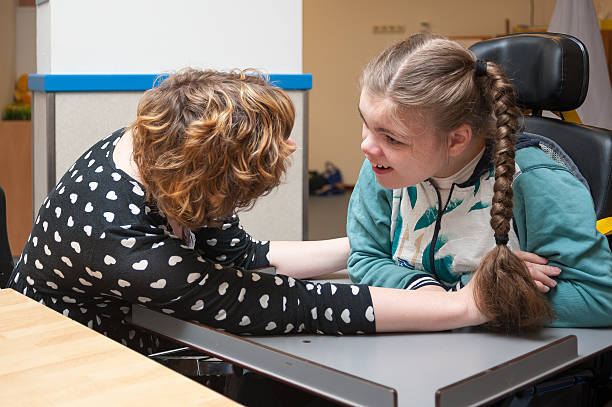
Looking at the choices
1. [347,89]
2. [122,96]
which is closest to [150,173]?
[122,96]

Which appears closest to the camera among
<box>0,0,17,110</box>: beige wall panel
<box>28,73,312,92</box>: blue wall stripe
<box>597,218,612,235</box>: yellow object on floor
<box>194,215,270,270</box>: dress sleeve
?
<box>597,218,612,235</box>: yellow object on floor

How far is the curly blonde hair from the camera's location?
104 cm

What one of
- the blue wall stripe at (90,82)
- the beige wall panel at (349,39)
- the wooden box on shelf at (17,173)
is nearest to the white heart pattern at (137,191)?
the blue wall stripe at (90,82)

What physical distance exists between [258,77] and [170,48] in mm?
1296

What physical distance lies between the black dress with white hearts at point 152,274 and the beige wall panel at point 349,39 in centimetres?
554

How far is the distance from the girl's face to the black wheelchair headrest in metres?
0.40

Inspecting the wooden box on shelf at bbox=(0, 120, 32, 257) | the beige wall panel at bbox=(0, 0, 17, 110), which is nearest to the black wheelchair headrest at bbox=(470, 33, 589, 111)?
the wooden box on shelf at bbox=(0, 120, 32, 257)

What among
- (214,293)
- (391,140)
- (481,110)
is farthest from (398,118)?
(214,293)

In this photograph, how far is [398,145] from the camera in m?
1.13

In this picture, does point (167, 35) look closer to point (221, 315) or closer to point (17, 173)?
point (221, 315)

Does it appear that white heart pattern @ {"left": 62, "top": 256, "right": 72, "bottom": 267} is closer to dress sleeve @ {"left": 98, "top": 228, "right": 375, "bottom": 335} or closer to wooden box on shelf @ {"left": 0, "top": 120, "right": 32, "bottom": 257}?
dress sleeve @ {"left": 98, "top": 228, "right": 375, "bottom": 335}

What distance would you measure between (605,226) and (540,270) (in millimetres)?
250

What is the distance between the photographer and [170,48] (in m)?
2.37

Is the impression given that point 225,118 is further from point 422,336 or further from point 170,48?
point 170,48
